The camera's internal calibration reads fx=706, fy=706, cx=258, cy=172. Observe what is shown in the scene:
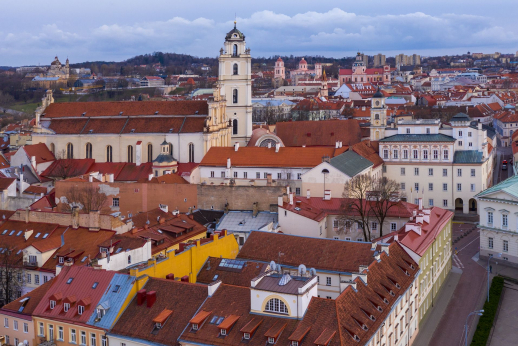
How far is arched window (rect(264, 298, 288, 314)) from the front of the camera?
102 ft

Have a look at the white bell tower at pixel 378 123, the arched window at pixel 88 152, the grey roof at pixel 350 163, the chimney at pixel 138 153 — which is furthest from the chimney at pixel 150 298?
the white bell tower at pixel 378 123

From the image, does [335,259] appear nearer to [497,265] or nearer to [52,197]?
[497,265]

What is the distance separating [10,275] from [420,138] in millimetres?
46409

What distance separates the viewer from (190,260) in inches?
1581

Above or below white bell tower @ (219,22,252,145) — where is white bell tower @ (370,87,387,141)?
below

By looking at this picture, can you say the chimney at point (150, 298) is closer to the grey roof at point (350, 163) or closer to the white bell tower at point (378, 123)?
the grey roof at point (350, 163)

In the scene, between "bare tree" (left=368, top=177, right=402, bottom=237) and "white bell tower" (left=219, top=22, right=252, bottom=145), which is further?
"white bell tower" (left=219, top=22, right=252, bottom=145)

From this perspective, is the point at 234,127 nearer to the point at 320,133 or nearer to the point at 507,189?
the point at 320,133

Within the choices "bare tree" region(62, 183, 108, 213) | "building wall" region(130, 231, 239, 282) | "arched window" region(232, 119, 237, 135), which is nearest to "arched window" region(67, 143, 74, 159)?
"bare tree" region(62, 183, 108, 213)

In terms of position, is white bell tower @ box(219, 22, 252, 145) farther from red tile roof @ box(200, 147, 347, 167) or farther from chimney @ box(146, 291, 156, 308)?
chimney @ box(146, 291, 156, 308)

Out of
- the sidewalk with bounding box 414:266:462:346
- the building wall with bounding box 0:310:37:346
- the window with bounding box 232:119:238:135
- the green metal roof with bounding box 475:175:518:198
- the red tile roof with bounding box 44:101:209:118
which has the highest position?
the red tile roof with bounding box 44:101:209:118

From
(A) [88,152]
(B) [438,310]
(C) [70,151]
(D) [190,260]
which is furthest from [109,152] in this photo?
(B) [438,310]

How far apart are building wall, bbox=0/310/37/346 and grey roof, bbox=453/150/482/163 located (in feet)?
167

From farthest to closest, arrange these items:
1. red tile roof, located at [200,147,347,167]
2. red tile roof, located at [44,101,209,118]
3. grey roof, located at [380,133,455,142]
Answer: red tile roof, located at [44,101,209,118] < grey roof, located at [380,133,455,142] < red tile roof, located at [200,147,347,167]
